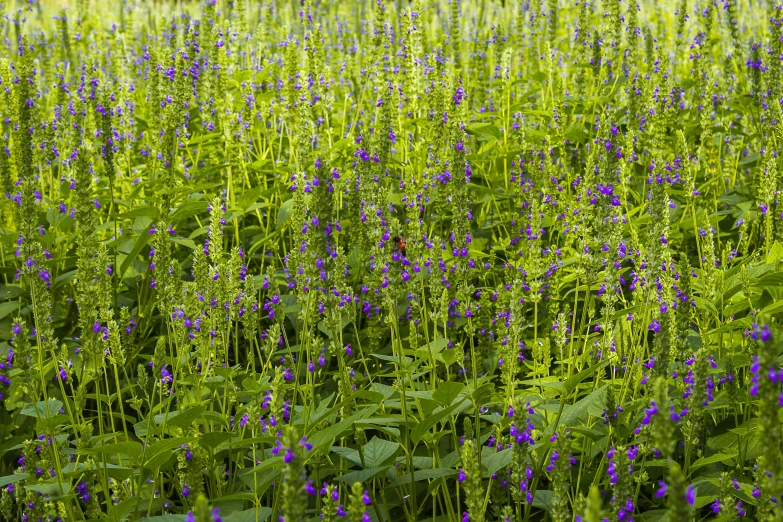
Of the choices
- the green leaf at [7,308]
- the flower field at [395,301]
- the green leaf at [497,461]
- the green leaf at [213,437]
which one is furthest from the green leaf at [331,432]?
the green leaf at [7,308]

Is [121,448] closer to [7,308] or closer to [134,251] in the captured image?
[134,251]

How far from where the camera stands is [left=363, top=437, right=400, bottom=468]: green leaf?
2.55 metres

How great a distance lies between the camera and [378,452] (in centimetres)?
260

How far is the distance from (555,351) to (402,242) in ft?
2.95

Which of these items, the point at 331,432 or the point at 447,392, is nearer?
the point at 331,432

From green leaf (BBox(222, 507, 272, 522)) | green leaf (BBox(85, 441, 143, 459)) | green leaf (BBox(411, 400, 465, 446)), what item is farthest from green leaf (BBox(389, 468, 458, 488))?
green leaf (BBox(85, 441, 143, 459))

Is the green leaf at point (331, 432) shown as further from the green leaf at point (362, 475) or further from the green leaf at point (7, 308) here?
the green leaf at point (7, 308)

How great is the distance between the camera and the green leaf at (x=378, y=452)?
2551mm

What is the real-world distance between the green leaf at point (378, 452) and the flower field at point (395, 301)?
0.01 metres

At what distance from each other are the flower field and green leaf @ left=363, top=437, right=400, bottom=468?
10 mm

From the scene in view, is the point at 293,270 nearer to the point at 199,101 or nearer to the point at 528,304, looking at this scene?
the point at 528,304

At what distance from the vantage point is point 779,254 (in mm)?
3242

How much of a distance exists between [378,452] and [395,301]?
0.48 metres

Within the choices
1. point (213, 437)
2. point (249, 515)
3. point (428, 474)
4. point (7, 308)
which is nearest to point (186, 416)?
point (213, 437)
